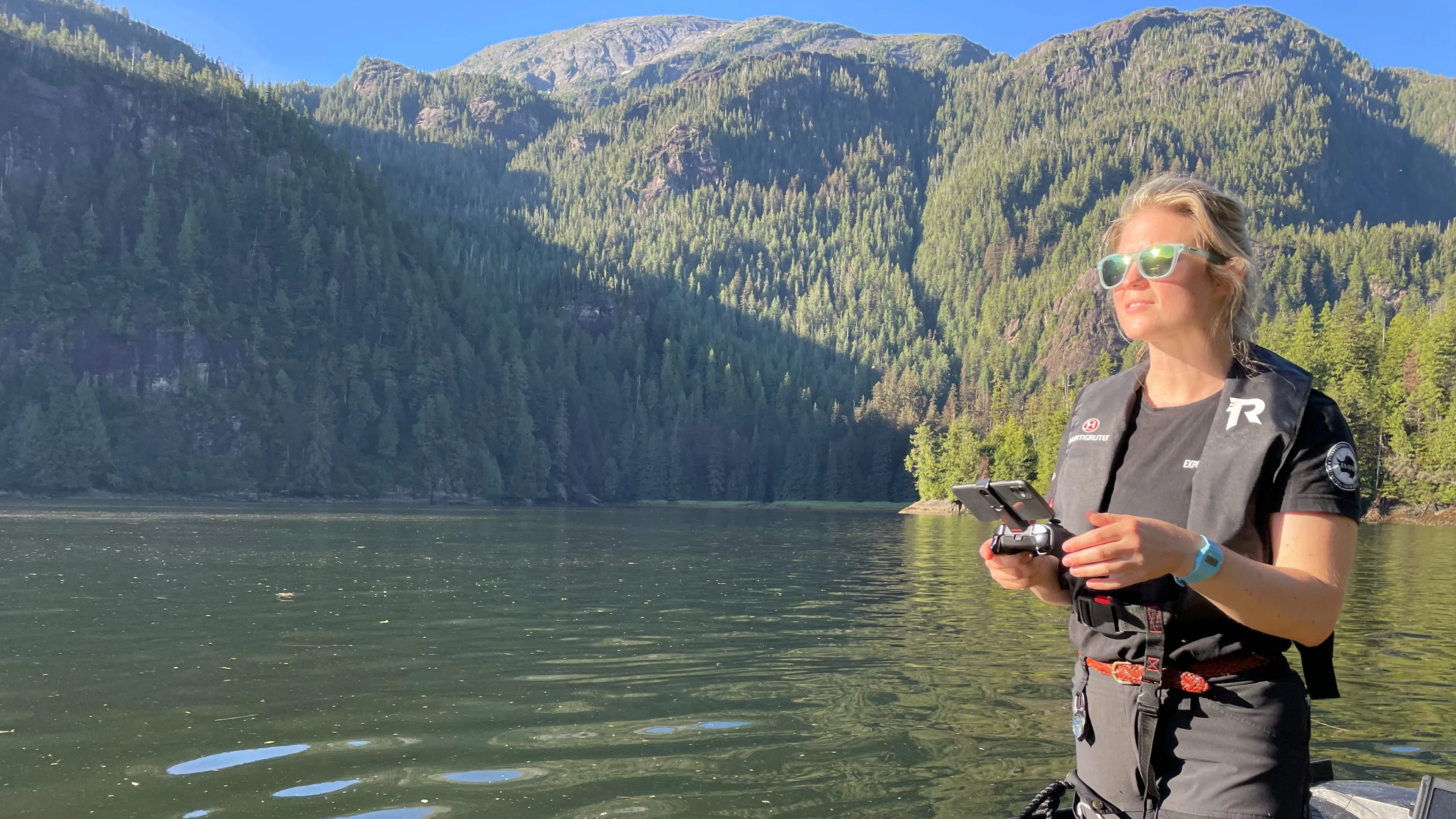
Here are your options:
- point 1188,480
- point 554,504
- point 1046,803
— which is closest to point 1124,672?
point 1188,480

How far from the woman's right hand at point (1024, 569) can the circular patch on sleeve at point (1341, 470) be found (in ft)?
2.91

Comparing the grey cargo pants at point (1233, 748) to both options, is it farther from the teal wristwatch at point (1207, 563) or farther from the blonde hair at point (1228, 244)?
the blonde hair at point (1228, 244)

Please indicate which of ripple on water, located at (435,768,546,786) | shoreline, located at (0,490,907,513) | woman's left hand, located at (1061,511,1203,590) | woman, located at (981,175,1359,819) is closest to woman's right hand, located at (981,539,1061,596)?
woman, located at (981,175,1359,819)

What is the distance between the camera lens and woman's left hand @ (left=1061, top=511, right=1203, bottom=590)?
3031mm

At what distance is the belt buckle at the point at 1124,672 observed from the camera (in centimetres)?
372

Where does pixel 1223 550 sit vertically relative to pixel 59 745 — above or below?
above

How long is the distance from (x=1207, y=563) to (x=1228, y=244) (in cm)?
130

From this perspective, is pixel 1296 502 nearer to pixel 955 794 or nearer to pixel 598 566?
pixel 955 794

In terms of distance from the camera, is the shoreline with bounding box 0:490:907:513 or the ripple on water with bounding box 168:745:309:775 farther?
the shoreline with bounding box 0:490:907:513

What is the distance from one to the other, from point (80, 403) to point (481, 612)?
149677mm

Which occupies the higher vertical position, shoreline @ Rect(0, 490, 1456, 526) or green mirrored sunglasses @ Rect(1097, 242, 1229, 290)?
green mirrored sunglasses @ Rect(1097, 242, 1229, 290)

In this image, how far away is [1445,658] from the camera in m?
19.7

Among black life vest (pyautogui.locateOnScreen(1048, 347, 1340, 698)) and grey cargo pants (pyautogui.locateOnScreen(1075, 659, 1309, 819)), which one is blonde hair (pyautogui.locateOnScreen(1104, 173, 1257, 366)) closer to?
black life vest (pyautogui.locateOnScreen(1048, 347, 1340, 698))

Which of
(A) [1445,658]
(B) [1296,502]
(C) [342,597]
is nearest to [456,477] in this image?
(C) [342,597]
